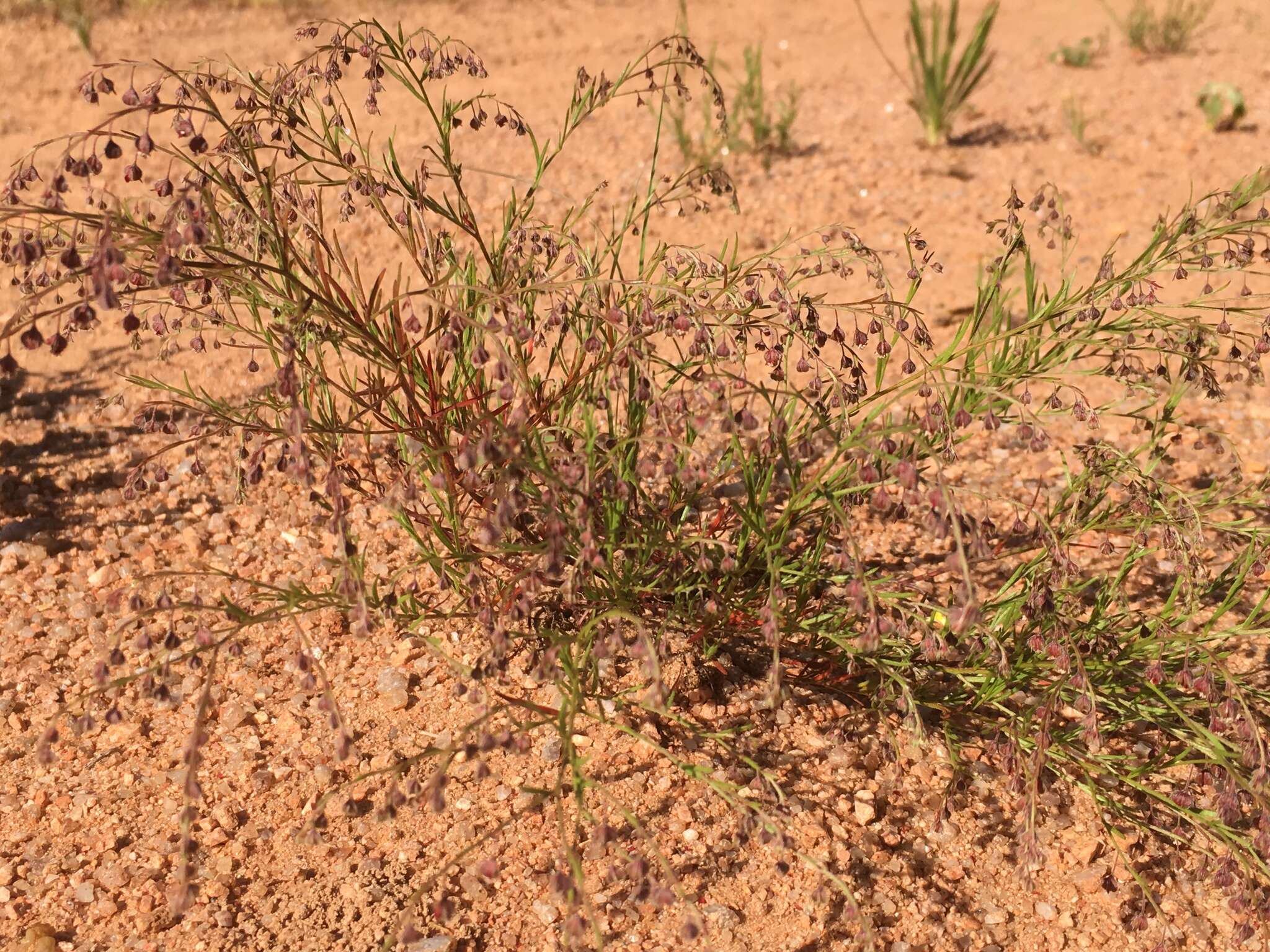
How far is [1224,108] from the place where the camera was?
570 centimetres

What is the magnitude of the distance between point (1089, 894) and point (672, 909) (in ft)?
2.80

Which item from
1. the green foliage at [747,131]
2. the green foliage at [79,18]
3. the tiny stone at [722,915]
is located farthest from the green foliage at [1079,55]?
the tiny stone at [722,915]

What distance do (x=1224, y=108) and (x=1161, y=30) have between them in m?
1.61

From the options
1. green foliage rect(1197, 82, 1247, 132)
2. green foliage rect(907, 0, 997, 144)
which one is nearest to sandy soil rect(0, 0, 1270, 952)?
green foliage rect(907, 0, 997, 144)

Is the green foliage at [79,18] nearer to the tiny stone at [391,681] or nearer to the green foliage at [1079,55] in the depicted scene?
the tiny stone at [391,681]

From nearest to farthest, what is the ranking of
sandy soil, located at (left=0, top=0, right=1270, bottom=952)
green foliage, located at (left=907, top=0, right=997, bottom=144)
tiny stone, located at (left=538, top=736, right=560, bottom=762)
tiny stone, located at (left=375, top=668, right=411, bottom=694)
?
sandy soil, located at (left=0, top=0, right=1270, bottom=952)
tiny stone, located at (left=538, top=736, right=560, bottom=762)
tiny stone, located at (left=375, top=668, right=411, bottom=694)
green foliage, located at (left=907, top=0, right=997, bottom=144)

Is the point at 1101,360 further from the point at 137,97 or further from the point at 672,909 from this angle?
the point at 137,97

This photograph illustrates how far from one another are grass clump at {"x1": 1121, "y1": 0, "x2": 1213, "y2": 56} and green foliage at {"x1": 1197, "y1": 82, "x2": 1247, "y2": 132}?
122 centimetres

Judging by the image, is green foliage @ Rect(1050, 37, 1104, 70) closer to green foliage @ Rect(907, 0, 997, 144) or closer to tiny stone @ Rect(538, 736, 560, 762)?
green foliage @ Rect(907, 0, 997, 144)

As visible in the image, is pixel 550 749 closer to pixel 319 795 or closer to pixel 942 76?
pixel 319 795

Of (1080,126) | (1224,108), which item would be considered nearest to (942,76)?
(1080,126)

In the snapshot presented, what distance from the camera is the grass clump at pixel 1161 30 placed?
6.79 metres

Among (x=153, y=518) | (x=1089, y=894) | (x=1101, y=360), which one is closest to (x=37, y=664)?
(x=153, y=518)

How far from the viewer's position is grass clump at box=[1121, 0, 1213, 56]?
22.3 feet
